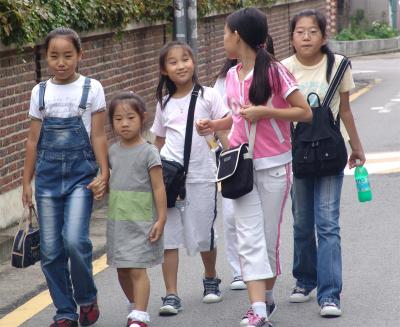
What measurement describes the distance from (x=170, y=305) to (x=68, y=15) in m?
4.89

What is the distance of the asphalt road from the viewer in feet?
22.6

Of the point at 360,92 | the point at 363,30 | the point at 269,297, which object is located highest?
the point at 269,297

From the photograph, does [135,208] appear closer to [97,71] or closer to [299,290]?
[299,290]

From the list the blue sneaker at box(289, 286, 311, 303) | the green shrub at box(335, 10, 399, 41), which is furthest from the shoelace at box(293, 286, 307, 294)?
the green shrub at box(335, 10, 399, 41)

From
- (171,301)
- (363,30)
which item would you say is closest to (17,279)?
(171,301)

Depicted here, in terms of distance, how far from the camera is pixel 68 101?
648cm

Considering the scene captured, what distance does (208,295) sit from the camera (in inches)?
288

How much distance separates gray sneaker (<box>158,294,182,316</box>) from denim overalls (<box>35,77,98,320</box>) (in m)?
0.63

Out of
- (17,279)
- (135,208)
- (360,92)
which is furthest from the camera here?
(360,92)

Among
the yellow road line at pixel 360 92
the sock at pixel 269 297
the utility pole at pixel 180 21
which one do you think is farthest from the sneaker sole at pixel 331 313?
the yellow road line at pixel 360 92

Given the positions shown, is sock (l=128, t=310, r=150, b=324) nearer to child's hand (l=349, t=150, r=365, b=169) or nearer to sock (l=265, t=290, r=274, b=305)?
sock (l=265, t=290, r=274, b=305)

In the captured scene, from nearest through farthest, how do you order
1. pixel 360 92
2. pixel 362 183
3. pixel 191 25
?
pixel 362 183 → pixel 191 25 → pixel 360 92

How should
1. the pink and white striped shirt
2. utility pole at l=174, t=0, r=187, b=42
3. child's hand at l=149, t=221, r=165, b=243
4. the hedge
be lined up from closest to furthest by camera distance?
1. the pink and white striped shirt
2. child's hand at l=149, t=221, r=165, b=243
3. the hedge
4. utility pole at l=174, t=0, r=187, b=42

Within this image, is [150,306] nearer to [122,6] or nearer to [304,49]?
[304,49]
